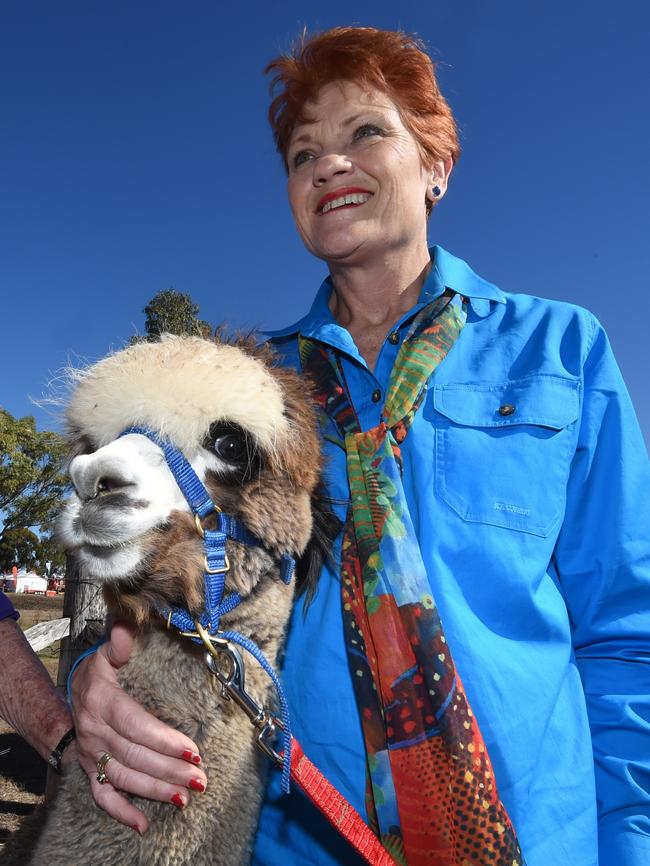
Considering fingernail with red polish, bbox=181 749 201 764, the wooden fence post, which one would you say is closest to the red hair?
fingernail with red polish, bbox=181 749 201 764

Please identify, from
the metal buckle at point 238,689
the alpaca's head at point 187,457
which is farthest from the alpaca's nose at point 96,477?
the metal buckle at point 238,689

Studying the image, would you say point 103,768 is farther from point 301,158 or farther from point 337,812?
point 301,158

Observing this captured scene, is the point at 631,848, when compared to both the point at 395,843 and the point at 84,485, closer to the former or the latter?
the point at 395,843

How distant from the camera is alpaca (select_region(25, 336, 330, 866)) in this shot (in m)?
1.43

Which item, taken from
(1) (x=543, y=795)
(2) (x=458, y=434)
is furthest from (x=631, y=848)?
(2) (x=458, y=434)

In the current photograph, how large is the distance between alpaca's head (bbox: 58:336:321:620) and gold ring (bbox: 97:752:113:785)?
0.34 m

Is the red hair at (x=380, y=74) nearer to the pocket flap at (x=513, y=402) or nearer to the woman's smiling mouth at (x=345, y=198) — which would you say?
the woman's smiling mouth at (x=345, y=198)

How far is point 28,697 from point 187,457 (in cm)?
110

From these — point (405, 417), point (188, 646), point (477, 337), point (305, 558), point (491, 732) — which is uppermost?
point (477, 337)

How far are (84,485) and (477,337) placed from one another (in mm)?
1115

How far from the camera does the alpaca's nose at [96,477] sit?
1.39 metres

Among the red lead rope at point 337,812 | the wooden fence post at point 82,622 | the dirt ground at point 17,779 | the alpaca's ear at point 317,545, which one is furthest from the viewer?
the dirt ground at point 17,779

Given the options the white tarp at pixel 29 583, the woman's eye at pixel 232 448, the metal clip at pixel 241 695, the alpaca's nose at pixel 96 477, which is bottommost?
the white tarp at pixel 29 583

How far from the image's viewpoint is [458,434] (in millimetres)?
1672
